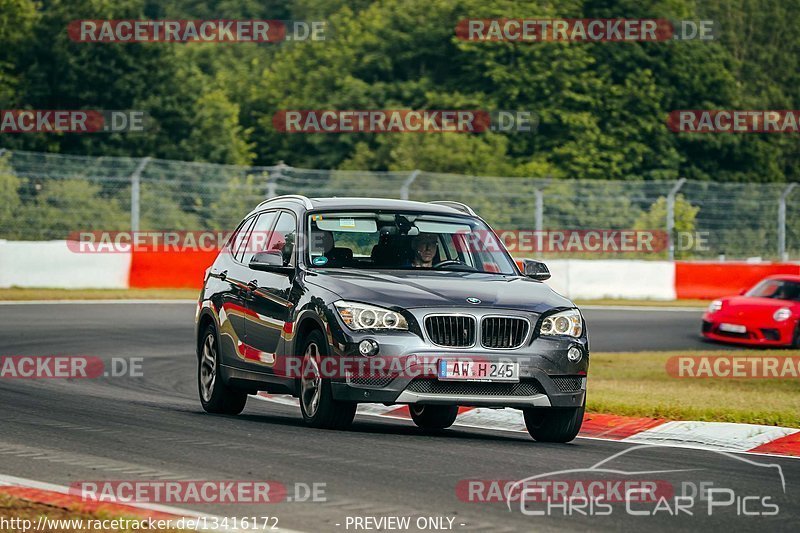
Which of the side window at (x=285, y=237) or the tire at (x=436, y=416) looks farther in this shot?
the tire at (x=436, y=416)

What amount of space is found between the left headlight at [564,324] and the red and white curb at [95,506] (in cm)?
394

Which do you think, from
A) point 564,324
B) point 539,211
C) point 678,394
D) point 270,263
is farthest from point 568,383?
point 539,211

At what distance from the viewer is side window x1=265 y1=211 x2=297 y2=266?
38.9 ft

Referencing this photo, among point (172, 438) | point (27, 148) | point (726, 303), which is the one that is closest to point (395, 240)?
point (172, 438)

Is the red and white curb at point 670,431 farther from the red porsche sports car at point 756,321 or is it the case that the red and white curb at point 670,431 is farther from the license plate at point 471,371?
the red porsche sports car at point 756,321

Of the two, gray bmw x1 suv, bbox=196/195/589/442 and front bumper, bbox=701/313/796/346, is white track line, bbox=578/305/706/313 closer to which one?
front bumper, bbox=701/313/796/346

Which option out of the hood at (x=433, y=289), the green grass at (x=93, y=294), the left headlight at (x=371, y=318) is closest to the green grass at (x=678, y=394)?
the hood at (x=433, y=289)

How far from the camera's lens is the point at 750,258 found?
121ft

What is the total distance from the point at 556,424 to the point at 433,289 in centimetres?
134

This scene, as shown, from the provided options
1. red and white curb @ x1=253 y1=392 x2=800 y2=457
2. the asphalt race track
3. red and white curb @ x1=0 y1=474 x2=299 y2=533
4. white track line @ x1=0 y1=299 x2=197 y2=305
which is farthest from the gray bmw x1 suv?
white track line @ x1=0 y1=299 x2=197 y2=305

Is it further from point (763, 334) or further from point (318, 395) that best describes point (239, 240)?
point (763, 334)

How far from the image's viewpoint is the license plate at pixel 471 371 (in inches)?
417

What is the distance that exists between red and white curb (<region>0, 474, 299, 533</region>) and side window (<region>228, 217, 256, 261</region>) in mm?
4985

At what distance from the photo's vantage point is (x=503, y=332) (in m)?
10.8
